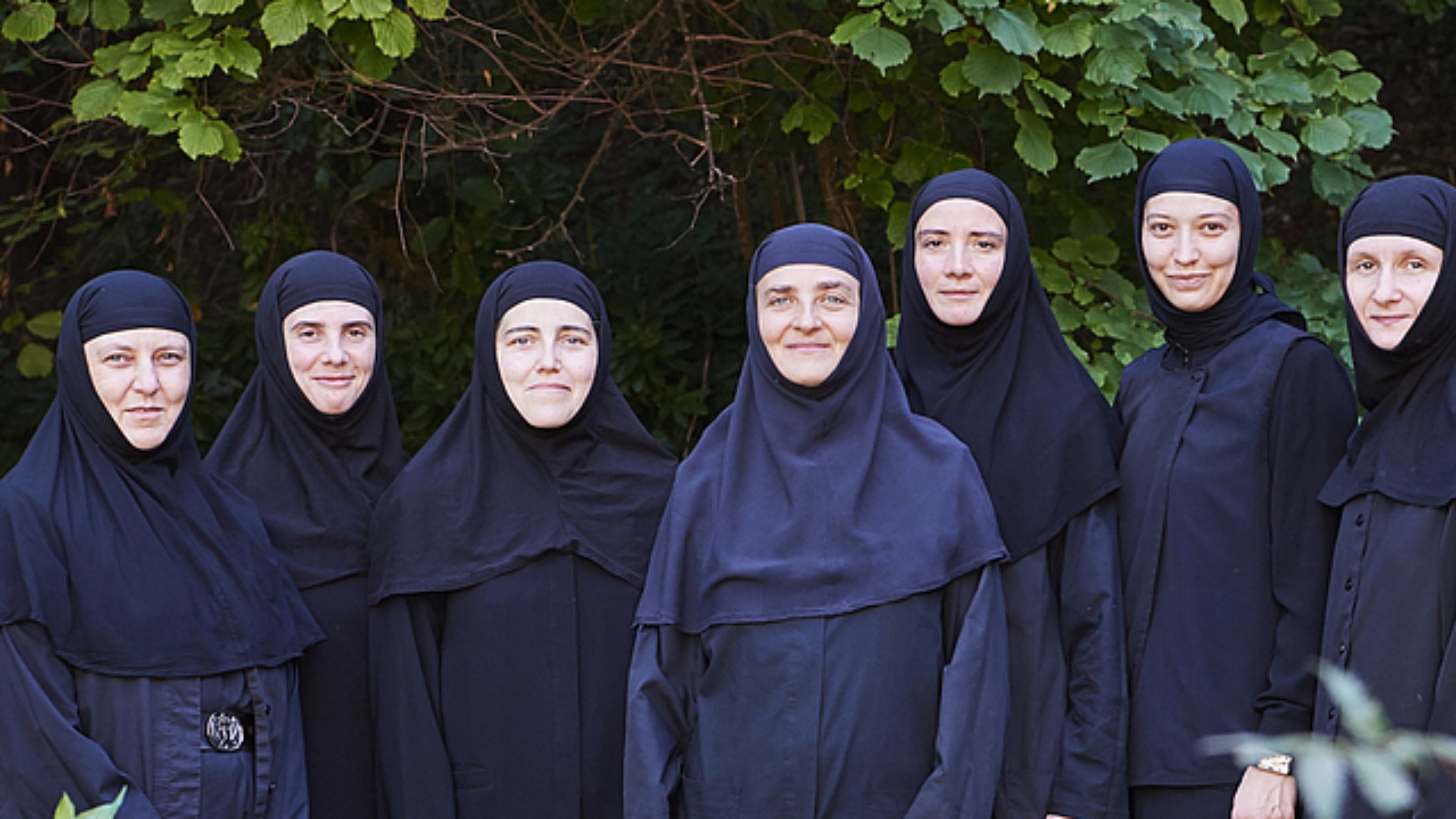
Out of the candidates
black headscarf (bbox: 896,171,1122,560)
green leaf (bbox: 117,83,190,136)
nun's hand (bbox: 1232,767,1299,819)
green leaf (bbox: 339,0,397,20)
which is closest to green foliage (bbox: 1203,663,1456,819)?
nun's hand (bbox: 1232,767,1299,819)

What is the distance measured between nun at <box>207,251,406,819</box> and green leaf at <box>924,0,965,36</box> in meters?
1.78

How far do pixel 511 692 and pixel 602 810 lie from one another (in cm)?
33

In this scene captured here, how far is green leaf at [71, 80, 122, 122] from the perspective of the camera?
4578 millimetres

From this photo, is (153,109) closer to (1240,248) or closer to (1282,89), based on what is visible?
(1240,248)

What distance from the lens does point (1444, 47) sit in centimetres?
841

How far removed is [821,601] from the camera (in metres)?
3.01

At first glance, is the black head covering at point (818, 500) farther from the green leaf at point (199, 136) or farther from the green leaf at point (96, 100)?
the green leaf at point (96, 100)

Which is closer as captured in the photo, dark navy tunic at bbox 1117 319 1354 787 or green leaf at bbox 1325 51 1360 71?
dark navy tunic at bbox 1117 319 1354 787

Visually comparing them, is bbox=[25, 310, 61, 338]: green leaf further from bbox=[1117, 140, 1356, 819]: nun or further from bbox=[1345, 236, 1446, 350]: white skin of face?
bbox=[1345, 236, 1446, 350]: white skin of face

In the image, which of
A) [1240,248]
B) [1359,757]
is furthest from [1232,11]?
[1359,757]

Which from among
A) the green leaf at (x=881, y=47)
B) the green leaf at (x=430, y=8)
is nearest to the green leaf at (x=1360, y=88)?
the green leaf at (x=881, y=47)

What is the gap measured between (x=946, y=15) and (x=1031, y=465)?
63.2 inches

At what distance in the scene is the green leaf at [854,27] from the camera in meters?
4.42

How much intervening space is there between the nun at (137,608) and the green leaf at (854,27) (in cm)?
210
